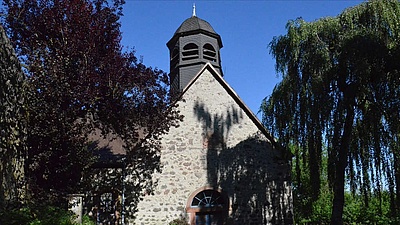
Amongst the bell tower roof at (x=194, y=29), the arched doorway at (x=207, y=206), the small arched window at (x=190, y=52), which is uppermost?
the bell tower roof at (x=194, y=29)

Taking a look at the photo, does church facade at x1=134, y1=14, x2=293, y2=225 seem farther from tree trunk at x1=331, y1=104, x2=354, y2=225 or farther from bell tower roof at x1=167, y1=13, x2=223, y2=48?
bell tower roof at x1=167, y1=13, x2=223, y2=48

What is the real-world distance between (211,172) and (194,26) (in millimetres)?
6091

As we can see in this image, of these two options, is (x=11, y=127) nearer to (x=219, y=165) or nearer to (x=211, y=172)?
(x=211, y=172)

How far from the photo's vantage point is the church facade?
35.6 ft

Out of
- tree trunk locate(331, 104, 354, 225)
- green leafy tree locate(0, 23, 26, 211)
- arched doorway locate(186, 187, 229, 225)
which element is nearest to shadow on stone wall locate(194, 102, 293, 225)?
arched doorway locate(186, 187, 229, 225)

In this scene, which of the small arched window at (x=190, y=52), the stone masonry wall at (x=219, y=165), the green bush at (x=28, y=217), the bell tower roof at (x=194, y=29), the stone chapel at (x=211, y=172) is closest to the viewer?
the green bush at (x=28, y=217)

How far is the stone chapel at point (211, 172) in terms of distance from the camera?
10.8 m

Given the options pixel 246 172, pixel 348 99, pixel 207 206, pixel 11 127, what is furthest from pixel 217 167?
pixel 11 127

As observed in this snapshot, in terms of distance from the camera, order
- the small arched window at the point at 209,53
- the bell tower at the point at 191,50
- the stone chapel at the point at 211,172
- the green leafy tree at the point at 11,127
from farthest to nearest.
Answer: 1. the small arched window at the point at 209,53
2. the bell tower at the point at 191,50
3. the stone chapel at the point at 211,172
4. the green leafy tree at the point at 11,127

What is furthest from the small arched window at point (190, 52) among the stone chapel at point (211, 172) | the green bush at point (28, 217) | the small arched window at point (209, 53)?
the green bush at point (28, 217)

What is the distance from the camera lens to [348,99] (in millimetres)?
8258

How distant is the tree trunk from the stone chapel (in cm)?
245

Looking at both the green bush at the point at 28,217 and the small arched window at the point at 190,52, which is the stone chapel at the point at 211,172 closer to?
the small arched window at the point at 190,52

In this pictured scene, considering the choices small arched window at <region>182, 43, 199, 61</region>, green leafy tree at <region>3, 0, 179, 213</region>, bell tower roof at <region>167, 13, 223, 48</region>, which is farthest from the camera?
bell tower roof at <region>167, 13, 223, 48</region>
